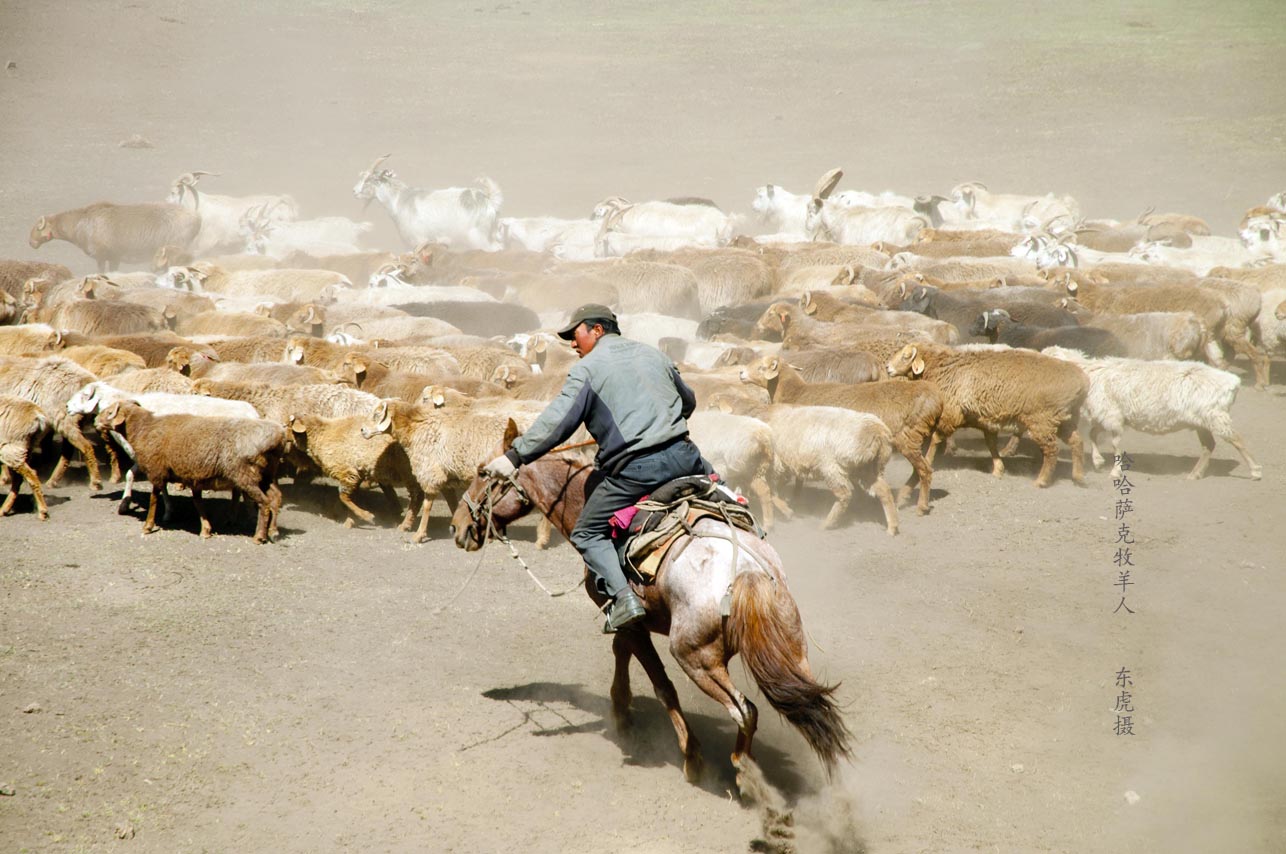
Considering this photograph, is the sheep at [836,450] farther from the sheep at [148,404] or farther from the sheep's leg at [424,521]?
the sheep at [148,404]

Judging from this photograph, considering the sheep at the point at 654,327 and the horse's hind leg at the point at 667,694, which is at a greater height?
the sheep at the point at 654,327

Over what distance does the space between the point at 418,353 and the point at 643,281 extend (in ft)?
16.1

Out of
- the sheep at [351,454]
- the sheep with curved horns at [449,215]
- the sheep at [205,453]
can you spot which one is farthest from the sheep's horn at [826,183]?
the sheep at [205,453]

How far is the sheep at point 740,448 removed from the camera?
9477mm

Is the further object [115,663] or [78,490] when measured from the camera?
[78,490]

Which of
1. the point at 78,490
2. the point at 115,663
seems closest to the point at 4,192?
the point at 78,490

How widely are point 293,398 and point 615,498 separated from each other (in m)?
5.59

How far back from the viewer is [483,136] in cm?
3594

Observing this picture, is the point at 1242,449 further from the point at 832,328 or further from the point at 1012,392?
the point at 832,328

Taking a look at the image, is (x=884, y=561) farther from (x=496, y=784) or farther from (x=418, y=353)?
(x=418, y=353)

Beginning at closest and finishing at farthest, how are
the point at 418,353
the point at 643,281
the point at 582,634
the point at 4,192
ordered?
the point at 582,634
the point at 418,353
the point at 643,281
the point at 4,192

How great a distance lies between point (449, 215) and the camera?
2289cm

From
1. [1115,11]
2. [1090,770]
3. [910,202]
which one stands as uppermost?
[1115,11]

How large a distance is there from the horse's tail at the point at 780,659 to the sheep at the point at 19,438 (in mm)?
6684
